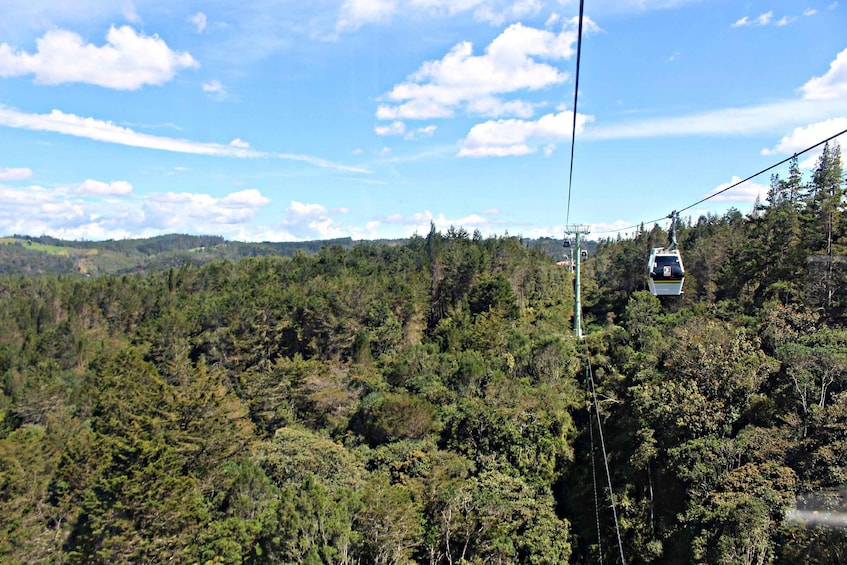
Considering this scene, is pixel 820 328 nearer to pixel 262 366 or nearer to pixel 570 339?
pixel 570 339

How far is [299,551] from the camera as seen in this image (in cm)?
1875

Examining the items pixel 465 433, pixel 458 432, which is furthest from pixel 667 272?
pixel 458 432

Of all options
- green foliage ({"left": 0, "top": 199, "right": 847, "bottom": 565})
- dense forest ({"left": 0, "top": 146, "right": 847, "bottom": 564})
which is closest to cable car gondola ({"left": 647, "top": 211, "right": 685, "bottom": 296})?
dense forest ({"left": 0, "top": 146, "right": 847, "bottom": 564})

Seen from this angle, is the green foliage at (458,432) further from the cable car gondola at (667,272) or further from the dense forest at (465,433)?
the cable car gondola at (667,272)

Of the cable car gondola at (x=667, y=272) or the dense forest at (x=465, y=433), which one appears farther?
the dense forest at (x=465, y=433)

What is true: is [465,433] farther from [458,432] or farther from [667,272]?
[667,272]

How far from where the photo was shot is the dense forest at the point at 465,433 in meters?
19.7

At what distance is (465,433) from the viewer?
28781mm

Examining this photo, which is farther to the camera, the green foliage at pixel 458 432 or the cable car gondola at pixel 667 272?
the green foliage at pixel 458 432

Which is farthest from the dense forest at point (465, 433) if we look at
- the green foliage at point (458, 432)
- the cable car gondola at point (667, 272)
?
the cable car gondola at point (667, 272)

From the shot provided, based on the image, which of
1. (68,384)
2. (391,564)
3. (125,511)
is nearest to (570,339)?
(391,564)

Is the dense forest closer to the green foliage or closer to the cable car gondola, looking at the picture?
the green foliage

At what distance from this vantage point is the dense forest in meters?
19.7

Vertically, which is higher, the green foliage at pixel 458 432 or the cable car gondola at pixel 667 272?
the cable car gondola at pixel 667 272
